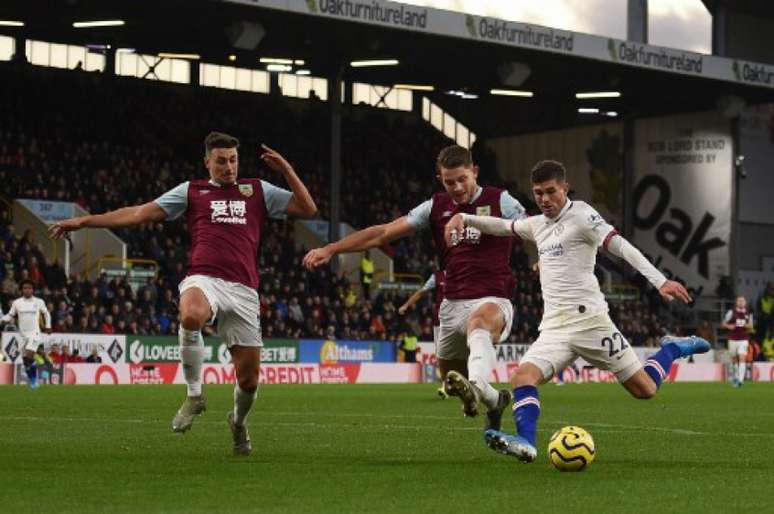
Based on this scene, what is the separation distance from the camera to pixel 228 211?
12930mm

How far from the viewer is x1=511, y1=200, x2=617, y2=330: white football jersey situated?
12.0 meters

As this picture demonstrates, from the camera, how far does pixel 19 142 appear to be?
4594 centimetres

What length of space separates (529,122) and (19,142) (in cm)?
2549

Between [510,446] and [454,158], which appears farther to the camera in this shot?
[454,158]

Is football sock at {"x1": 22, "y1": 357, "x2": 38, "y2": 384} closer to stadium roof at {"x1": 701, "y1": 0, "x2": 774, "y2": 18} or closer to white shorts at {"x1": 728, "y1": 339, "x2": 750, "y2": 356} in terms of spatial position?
white shorts at {"x1": 728, "y1": 339, "x2": 750, "y2": 356}

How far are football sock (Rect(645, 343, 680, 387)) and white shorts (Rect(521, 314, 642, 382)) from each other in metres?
0.57

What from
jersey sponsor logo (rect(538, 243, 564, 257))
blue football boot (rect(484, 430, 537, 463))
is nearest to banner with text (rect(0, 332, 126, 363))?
jersey sponsor logo (rect(538, 243, 564, 257))

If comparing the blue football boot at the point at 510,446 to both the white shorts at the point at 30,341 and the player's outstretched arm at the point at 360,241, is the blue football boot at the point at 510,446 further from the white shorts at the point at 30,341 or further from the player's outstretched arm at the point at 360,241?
the white shorts at the point at 30,341

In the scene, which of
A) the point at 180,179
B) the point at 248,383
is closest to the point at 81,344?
the point at 180,179

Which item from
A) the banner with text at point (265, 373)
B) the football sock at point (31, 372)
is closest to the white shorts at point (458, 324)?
the football sock at point (31, 372)

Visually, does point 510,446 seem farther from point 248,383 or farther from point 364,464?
point 248,383

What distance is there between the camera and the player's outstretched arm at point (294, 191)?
40.6 ft

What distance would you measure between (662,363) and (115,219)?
14.2 feet

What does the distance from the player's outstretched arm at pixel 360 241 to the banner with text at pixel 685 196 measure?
47951 mm
